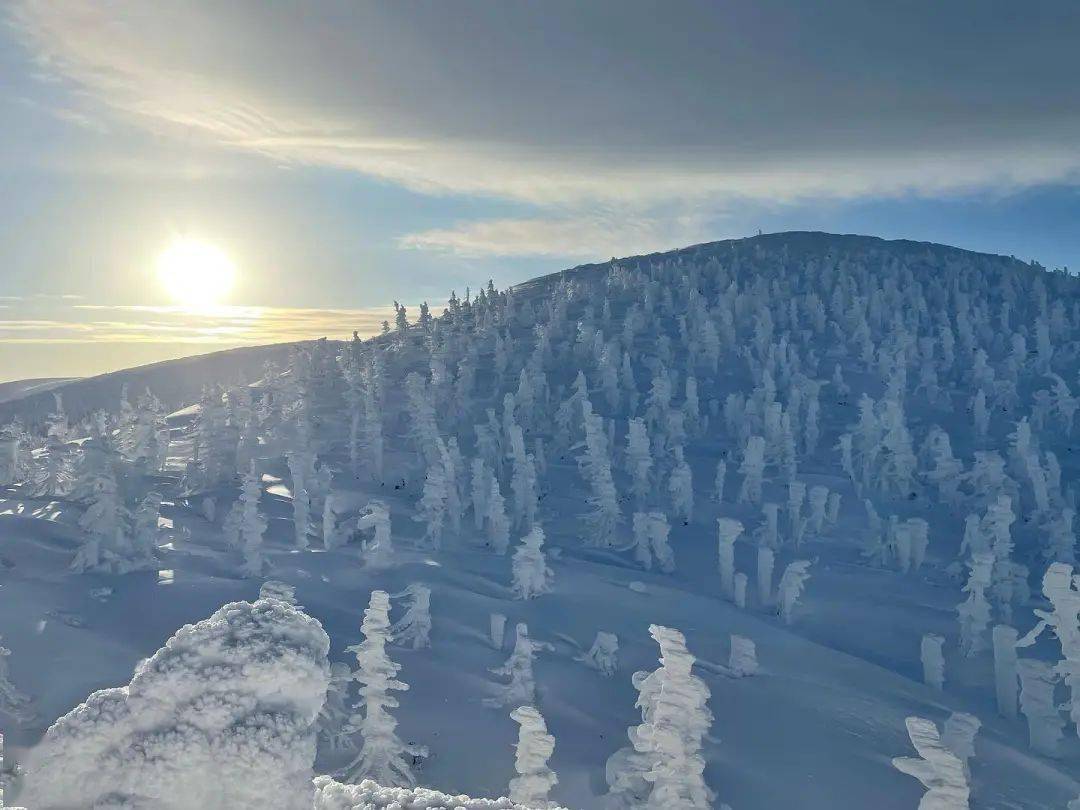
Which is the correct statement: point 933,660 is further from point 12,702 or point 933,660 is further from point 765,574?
point 12,702

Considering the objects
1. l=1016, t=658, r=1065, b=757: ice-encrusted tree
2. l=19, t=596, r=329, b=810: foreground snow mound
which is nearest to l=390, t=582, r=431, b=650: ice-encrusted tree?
l=19, t=596, r=329, b=810: foreground snow mound

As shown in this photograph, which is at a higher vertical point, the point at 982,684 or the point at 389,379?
the point at 389,379

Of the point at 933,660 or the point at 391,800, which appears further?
the point at 933,660

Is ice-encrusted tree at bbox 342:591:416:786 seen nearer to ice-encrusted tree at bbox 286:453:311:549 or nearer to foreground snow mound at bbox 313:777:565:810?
foreground snow mound at bbox 313:777:565:810

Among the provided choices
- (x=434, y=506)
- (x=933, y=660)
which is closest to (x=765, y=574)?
(x=933, y=660)

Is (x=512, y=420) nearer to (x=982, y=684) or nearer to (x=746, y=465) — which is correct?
(x=746, y=465)

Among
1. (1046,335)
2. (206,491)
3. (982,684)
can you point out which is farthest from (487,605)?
(1046,335)
